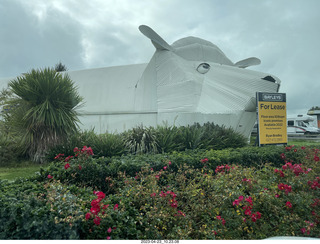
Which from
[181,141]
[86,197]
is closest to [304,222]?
[86,197]

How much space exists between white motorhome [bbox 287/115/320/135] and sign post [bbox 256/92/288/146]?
18124 millimetres

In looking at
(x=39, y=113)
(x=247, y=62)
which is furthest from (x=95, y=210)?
(x=247, y=62)

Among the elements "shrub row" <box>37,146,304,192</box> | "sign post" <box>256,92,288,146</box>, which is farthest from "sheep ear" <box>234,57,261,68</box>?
"shrub row" <box>37,146,304,192</box>

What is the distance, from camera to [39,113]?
7.34m

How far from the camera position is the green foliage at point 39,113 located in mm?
7535

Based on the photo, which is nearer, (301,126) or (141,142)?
(141,142)

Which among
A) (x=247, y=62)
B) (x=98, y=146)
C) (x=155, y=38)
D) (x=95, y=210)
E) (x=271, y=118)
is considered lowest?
(x=95, y=210)

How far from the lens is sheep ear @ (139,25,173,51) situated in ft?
32.9

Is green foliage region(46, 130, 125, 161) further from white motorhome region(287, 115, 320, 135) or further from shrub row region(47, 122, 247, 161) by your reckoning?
white motorhome region(287, 115, 320, 135)

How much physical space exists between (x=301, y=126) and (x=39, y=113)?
85.3 feet

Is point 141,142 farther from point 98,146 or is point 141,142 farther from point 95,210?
point 95,210

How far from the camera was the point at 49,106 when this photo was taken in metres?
7.52

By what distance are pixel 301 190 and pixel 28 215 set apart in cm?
405

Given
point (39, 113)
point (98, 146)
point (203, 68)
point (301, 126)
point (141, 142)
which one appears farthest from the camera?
point (301, 126)
